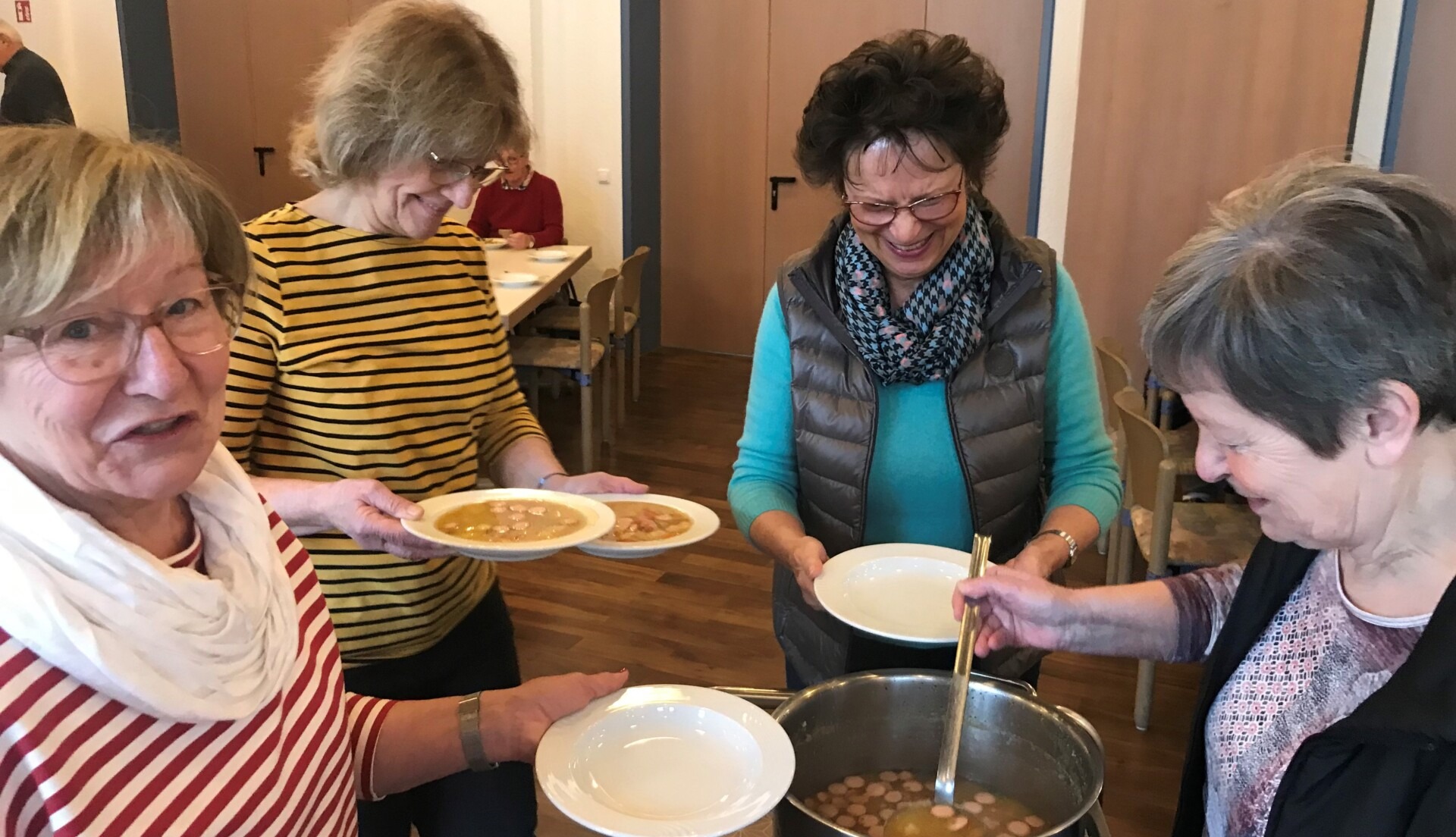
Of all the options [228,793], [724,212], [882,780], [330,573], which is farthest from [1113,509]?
[724,212]

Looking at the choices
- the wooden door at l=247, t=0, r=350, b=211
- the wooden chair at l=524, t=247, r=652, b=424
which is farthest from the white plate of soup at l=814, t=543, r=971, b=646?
the wooden door at l=247, t=0, r=350, b=211

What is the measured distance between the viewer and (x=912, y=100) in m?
1.49

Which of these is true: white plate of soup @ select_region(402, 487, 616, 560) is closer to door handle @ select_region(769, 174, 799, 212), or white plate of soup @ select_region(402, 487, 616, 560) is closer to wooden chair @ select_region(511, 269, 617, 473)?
wooden chair @ select_region(511, 269, 617, 473)

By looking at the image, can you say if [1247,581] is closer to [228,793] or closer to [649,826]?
[649,826]

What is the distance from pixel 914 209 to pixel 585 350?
118 inches

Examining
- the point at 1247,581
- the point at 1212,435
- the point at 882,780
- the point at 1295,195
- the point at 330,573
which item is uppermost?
the point at 1295,195

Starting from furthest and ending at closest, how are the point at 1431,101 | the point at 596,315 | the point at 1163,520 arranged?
the point at 596,315, the point at 1431,101, the point at 1163,520

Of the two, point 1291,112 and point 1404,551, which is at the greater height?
point 1291,112

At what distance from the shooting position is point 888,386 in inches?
63.7

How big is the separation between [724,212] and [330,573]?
211 inches

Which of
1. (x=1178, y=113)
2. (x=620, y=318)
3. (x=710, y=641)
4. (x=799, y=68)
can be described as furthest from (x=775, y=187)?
(x=710, y=641)

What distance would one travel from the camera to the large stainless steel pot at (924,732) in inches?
46.0

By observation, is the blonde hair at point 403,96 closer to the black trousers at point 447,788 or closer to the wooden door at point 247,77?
the black trousers at point 447,788

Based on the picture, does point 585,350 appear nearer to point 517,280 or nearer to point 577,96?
point 517,280
